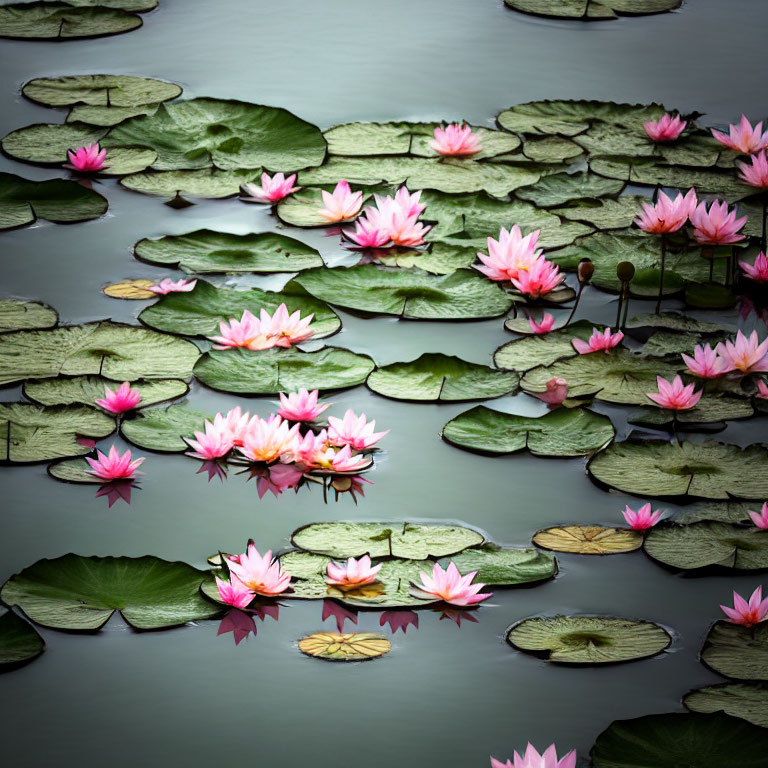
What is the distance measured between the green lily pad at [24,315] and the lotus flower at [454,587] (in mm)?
1083

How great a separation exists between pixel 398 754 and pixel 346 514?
51 centimetres

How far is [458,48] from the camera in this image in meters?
4.02

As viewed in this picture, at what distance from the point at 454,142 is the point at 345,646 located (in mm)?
1881

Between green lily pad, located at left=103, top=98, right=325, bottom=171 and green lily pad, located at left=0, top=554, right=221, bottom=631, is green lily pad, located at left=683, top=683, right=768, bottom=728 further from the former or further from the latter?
green lily pad, located at left=103, top=98, right=325, bottom=171

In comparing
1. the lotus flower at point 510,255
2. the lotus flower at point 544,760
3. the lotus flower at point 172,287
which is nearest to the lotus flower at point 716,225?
the lotus flower at point 510,255

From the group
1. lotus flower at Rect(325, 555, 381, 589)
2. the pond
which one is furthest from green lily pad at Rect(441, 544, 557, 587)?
lotus flower at Rect(325, 555, 381, 589)

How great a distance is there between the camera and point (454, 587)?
1.74 meters

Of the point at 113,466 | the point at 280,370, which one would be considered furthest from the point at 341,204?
the point at 113,466

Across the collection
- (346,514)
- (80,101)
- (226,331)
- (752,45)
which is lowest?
(346,514)

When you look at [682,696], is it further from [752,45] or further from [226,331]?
[752,45]

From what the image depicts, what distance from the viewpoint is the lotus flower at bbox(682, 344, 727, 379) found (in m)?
2.31

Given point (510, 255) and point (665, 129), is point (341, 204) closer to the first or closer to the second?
point (510, 255)

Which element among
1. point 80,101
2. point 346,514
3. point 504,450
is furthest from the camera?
point 80,101

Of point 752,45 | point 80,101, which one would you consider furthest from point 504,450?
point 752,45
